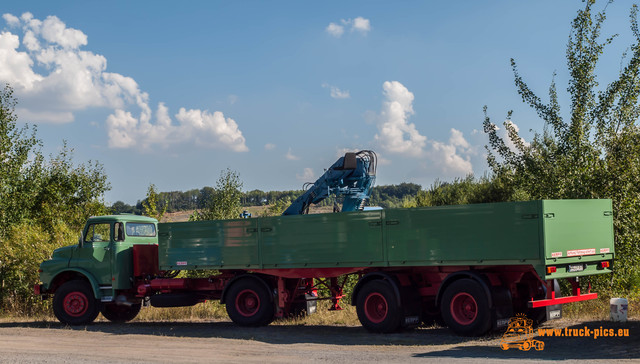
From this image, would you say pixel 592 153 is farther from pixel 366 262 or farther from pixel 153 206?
pixel 153 206

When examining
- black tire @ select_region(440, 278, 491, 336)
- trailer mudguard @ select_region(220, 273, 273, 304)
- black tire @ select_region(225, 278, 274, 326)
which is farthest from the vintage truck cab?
black tire @ select_region(440, 278, 491, 336)

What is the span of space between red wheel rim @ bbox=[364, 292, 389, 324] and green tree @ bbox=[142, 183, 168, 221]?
22112 millimetres

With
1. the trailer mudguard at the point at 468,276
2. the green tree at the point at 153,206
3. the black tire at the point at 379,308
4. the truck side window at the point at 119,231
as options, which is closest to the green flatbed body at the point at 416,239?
the trailer mudguard at the point at 468,276

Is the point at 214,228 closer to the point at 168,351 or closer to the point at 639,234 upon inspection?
the point at 168,351

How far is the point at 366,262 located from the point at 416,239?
1.30 m

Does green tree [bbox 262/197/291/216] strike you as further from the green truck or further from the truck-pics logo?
the truck-pics logo

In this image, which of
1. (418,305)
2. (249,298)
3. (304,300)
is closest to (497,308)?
(418,305)

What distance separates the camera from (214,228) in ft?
56.0

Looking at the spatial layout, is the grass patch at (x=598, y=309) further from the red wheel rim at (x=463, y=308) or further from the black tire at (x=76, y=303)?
the black tire at (x=76, y=303)

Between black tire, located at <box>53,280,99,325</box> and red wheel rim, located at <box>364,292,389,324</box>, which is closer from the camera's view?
red wheel rim, located at <box>364,292,389,324</box>

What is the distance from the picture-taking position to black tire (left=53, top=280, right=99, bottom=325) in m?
18.4

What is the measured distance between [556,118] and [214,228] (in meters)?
10.5

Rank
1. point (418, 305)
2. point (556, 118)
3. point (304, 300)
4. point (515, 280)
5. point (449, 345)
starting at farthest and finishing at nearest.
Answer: point (556, 118) < point (304, 300) < point (418, 305) < point (515, 280) < point (449, 345)

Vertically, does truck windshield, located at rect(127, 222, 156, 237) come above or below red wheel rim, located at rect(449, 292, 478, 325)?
above
